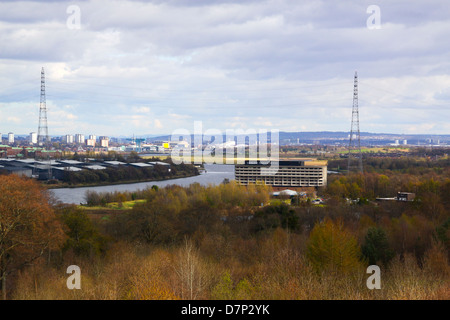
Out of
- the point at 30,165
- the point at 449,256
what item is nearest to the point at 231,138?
the point at 30,165

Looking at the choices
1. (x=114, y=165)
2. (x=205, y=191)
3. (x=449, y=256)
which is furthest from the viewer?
(x=114, y=165)

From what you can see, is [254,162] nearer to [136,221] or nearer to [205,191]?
[205,191]

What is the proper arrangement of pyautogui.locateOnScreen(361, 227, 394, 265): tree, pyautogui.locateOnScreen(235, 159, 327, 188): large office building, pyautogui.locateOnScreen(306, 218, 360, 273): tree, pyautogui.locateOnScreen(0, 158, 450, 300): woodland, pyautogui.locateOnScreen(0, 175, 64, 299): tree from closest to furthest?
pyautogui.locateOnScreen(0, 158, 450, 300): woodland < pyautogui.locateOnScreen(0, 175, 64, 299): tree < pyautogui.locateOnScreen(306, 218, 360, 273): tree < pyautogui.locateOnScreen(361, 227, 394, 265): tree < pyautogui.locateOnScreen(235, 159, 327, 188): large office building

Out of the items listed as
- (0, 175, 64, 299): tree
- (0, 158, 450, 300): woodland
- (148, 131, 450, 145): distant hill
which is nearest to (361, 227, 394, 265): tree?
(0, 158, 450, 300): woodland

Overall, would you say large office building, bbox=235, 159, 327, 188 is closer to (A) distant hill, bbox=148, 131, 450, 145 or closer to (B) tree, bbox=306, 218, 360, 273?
(B) tree, bbox=306, 218, 360, 273

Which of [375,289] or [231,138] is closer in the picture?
[375,289]

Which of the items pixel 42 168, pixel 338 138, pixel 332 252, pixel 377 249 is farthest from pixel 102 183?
pixel 338 138
